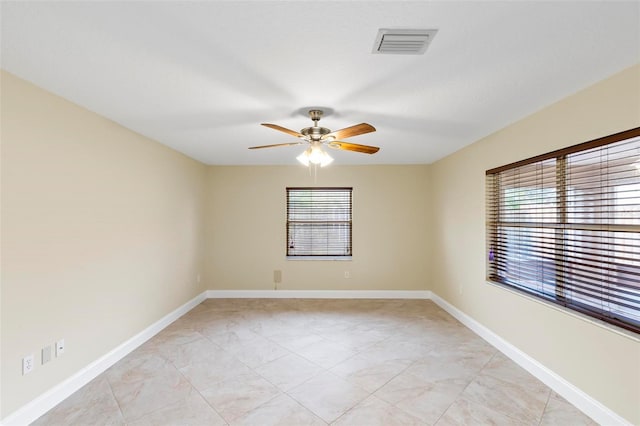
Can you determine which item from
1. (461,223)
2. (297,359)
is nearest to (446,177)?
(461,223)

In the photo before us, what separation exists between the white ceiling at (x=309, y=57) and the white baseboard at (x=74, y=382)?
7.53ft

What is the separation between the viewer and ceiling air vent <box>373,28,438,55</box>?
1486mm

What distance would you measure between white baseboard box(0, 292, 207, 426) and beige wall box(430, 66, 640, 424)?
13.2 ft

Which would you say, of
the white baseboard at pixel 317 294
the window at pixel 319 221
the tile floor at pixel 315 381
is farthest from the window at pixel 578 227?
the window at pixel 319 221

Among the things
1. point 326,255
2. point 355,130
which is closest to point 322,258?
point 326,255

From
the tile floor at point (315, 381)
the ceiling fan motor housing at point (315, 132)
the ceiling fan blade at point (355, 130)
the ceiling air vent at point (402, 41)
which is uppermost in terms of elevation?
the ceiling air vent at point (402, 41)

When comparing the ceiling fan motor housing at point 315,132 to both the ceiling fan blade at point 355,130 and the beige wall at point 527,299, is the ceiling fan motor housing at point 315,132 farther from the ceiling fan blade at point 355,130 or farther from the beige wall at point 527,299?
the beige wall at point 527,299

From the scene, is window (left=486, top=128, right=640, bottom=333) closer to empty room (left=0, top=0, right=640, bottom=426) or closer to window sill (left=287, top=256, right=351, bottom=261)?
empty room (left=0, top=0, right=640, bottom=426)

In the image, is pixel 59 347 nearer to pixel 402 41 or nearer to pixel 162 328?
pixel 162 328

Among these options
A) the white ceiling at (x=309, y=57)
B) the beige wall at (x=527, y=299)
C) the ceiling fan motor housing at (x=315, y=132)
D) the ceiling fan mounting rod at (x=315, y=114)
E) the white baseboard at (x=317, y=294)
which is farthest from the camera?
the white baseboard at (x=317, y=294)

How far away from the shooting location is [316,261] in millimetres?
5168

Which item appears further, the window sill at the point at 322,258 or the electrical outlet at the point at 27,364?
the window sill at the point at 322,258

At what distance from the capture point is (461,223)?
13.4 feet

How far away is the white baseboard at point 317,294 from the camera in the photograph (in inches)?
201
